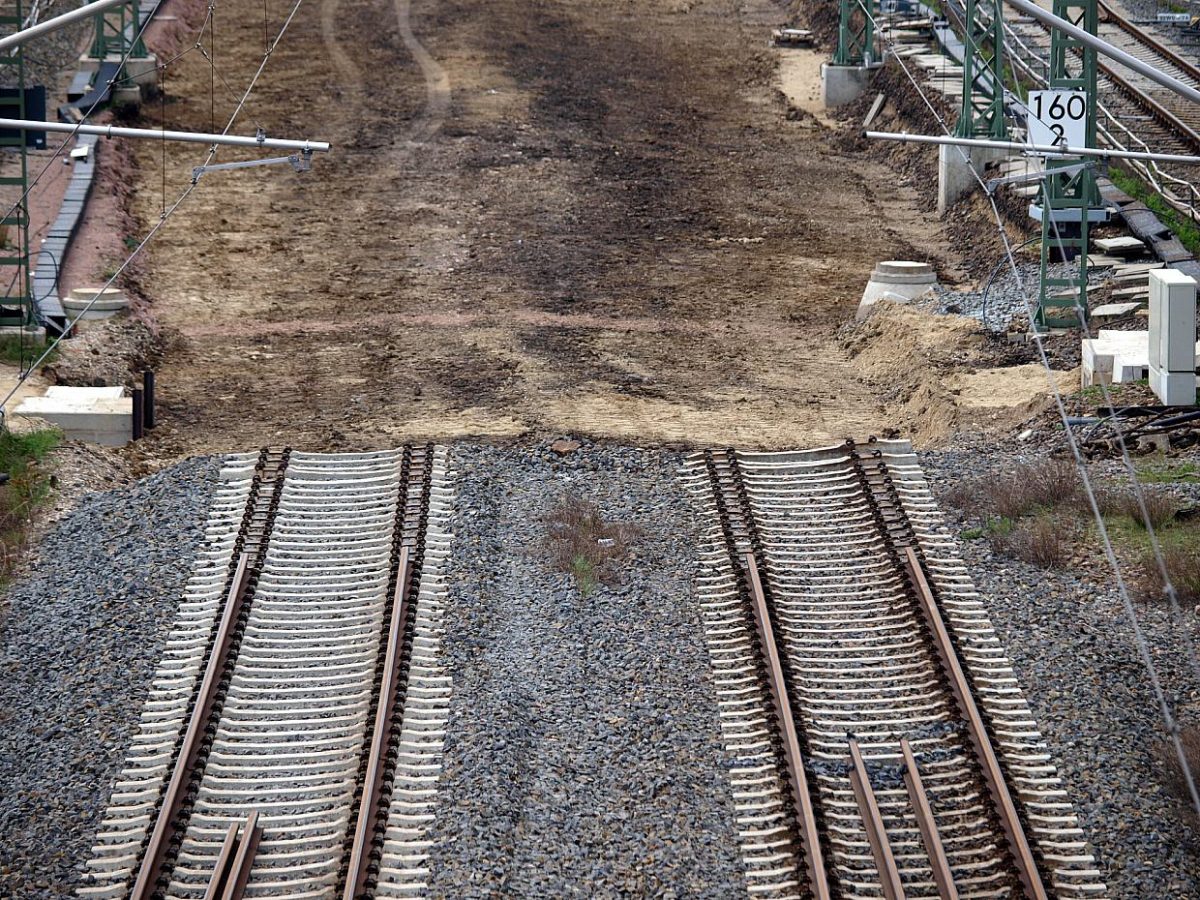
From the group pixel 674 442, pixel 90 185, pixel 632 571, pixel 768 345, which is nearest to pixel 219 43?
pixel 90 185

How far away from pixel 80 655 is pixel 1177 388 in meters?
11.4

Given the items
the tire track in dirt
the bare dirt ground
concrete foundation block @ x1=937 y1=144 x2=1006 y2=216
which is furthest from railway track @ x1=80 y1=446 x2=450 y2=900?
the tire track in dirt

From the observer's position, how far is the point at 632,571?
14125mm

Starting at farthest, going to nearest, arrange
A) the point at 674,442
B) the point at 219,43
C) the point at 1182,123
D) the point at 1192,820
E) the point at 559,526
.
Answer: the point at 219,43 < the point at 1182,123 < the point at 674,442 < the point at 559,526 < the point at 1192,820

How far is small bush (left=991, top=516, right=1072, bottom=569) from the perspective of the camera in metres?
14.1

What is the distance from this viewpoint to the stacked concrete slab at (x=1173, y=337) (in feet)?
55.2

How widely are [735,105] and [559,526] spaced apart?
21.2 metres

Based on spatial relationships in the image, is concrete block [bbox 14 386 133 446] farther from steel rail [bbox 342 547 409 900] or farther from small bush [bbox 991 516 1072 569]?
small bush [bbox 991 516 1072 569]

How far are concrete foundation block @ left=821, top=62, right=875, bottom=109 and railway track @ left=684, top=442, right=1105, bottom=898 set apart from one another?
20199 millimetres

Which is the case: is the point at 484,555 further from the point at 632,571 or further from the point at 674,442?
the point at 674,442

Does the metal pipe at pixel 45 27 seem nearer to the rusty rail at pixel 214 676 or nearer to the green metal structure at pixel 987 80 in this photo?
the rusty rail at pixel 214 676

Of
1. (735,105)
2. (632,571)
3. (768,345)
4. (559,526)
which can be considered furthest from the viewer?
(735,105)

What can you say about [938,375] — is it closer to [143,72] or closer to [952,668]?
[952,668]

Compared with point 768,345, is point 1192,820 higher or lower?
higher
